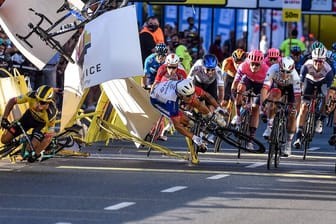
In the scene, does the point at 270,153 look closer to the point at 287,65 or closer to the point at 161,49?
the point at 287,65

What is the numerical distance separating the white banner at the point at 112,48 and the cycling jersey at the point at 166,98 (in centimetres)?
62

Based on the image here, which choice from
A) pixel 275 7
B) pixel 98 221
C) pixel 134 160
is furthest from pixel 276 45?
pixel 98 221

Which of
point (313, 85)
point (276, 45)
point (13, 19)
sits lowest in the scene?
point (276, 45)

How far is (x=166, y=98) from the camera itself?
63.0ft

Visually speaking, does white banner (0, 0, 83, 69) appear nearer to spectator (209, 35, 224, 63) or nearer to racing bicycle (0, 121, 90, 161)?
racing bicycle (0, 121, 90, 161)

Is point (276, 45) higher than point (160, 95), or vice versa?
point (160, 95)

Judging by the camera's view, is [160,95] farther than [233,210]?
Yes

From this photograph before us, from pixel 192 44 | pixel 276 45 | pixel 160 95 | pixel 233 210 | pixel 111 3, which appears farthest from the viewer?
pixel 276 45

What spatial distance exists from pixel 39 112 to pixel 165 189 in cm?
275

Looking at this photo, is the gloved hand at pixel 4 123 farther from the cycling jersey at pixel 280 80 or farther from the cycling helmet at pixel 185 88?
the cycling jersey at pixel 280 80

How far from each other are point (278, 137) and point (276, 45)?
2576cm

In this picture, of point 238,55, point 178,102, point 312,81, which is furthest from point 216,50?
point 178,102

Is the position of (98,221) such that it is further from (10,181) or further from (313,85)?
(313,85)

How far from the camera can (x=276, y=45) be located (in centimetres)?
4500
